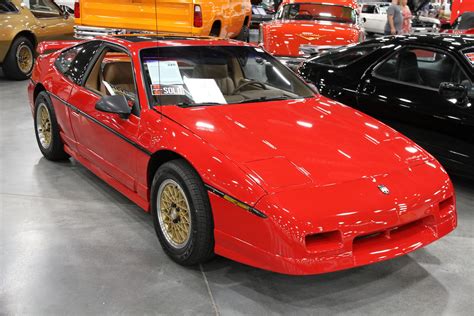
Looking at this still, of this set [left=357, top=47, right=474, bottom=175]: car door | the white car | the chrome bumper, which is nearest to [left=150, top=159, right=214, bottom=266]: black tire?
[left=357, top=47, right=474, bottom=175]: car door

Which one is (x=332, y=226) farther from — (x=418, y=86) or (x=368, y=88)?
(x=368, y=88)

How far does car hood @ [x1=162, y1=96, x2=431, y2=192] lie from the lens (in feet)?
9.29

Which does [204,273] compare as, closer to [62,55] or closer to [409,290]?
[409,290]

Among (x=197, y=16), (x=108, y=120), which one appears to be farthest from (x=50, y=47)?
(x=197, y=16)

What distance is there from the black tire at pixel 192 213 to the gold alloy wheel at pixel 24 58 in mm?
6656

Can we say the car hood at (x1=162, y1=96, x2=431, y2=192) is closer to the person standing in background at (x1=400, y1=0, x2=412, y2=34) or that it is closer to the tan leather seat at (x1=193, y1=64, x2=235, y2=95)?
the tan leather seat at (x1=193, y1=64, x2=235, y2=95)

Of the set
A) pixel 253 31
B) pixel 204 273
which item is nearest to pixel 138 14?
pixel 204 273

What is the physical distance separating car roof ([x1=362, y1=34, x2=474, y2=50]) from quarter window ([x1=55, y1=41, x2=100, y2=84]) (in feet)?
8.91

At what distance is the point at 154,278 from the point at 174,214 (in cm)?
38

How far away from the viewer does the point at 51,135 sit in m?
4.74

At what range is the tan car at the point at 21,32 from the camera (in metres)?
8.52

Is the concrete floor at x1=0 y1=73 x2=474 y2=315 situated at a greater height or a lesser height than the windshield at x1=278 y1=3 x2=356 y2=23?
lesser

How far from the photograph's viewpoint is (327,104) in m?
3.88

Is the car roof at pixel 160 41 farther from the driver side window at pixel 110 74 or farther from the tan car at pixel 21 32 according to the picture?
the tan car at pixel 21 32
